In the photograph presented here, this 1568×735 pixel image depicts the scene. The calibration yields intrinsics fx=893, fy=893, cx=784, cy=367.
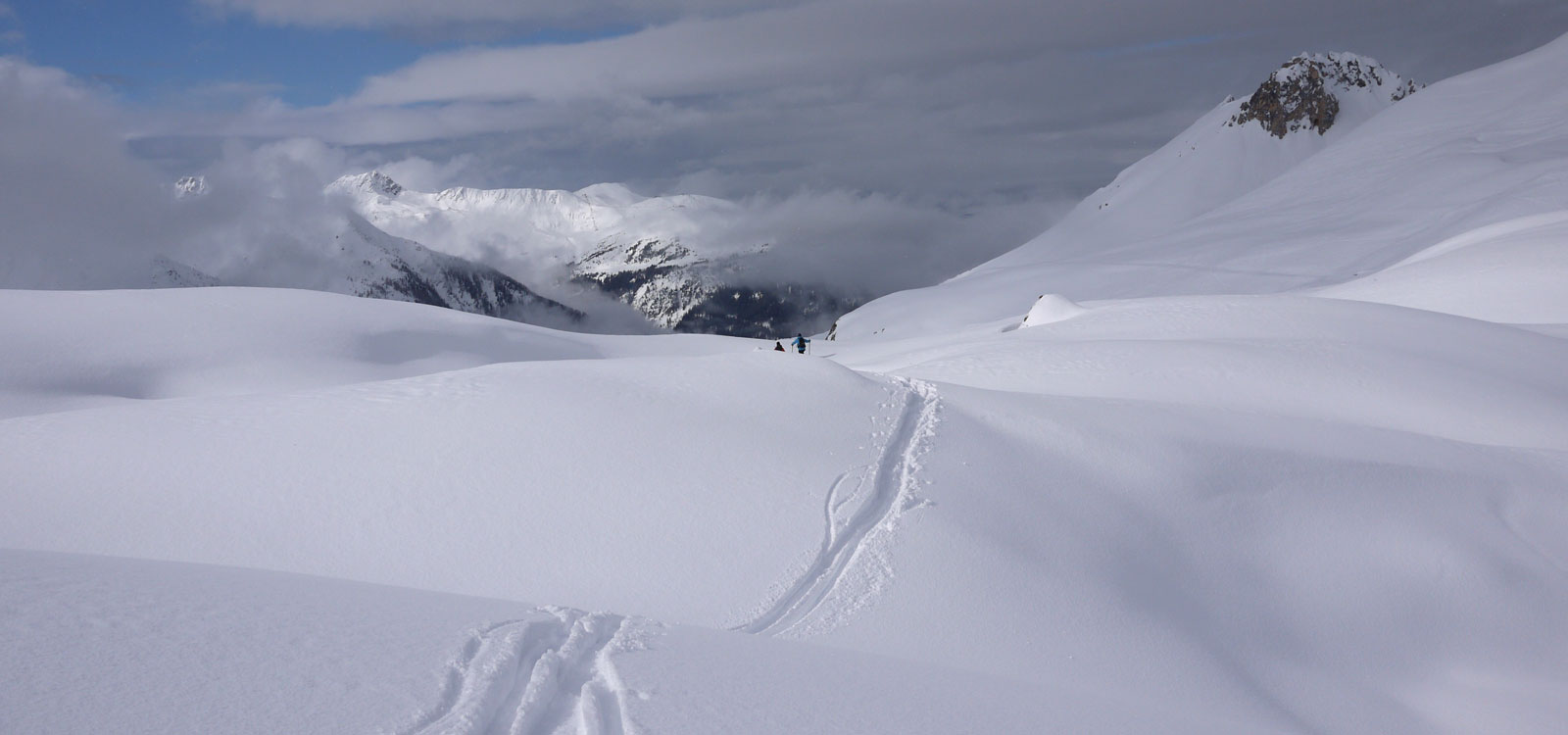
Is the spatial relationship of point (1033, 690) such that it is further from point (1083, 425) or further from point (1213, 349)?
point (1213, 349)

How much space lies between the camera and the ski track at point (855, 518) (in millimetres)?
8883

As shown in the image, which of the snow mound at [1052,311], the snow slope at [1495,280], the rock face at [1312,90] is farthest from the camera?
the rock face at [1312,90]

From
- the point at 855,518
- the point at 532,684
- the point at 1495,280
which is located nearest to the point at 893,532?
the point at 855,518

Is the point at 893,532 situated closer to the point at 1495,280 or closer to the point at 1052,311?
the point at 1052,311

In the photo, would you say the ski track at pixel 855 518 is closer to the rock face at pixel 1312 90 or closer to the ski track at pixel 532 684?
the ski track at pixel 532 684

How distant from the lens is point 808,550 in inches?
393

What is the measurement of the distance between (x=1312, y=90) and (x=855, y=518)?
138 metres

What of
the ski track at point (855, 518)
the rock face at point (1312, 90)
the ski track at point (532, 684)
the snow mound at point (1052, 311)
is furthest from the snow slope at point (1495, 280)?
the rock face at point (1312, 90)

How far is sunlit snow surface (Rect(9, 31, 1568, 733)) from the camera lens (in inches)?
218

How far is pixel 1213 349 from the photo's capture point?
766 inches

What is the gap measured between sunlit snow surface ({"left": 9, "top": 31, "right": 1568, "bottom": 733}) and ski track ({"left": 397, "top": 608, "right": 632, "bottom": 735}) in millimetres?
30

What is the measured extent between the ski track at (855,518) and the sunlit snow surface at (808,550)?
51mm

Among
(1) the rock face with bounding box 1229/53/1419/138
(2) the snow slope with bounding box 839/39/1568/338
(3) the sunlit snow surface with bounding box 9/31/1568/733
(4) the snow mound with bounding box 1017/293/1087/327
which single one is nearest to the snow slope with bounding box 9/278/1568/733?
(3) the sunlit snow surface with bounding box 9/31/1568/733

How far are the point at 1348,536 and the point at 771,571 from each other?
718 cm
